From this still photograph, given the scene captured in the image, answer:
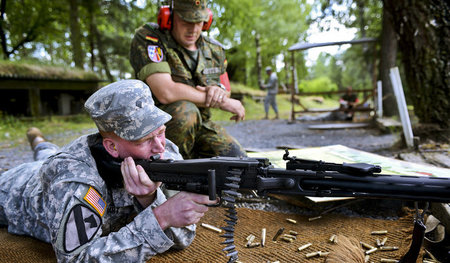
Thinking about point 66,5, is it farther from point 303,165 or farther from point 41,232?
point 303,165

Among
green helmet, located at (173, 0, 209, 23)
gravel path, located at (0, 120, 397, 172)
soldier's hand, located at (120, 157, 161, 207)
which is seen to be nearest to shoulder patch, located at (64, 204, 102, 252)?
soldier's hand, located at (120, 157, 161, 207)

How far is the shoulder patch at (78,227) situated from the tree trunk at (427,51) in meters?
5.41

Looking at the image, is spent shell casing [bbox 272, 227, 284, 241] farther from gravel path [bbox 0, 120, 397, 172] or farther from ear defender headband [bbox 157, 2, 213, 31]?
gravel path [bbox 0, 120, 397, 172]

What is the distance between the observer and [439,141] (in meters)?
5.28

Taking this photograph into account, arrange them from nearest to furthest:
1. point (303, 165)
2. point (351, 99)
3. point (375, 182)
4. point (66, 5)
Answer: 1. point (375, 182)
2. point (303, 165)
3. point (351, 99)
4. point (66, 5)

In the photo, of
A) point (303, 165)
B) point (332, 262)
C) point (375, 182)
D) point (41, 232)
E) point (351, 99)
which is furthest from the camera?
point (351, 99)

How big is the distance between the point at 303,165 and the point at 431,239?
1622 millimetres

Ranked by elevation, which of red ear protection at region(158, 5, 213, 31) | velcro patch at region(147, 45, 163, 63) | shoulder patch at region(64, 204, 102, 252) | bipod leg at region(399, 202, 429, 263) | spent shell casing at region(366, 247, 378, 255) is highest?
red ear protection at region(158, 5, 213, 31)

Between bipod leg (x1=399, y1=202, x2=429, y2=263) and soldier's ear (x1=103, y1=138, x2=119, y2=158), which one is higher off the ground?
soldier's ear (x1=103, y1=138, x2=119, y2=158)

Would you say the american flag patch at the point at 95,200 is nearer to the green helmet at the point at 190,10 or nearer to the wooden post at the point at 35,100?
the green helmet at the point at 190,10

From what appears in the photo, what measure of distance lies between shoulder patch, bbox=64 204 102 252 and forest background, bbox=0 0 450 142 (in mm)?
5419

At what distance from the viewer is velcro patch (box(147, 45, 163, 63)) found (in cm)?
337

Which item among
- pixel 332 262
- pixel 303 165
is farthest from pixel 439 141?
pixel 303 165

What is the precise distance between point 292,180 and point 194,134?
195 centimetres
